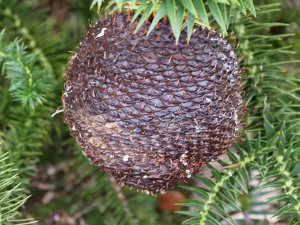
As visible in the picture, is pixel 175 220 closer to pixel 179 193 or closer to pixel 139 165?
pixel 179 193

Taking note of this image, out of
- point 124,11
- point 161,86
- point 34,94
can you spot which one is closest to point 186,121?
point 161,86

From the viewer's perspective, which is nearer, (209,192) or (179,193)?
(209,192)

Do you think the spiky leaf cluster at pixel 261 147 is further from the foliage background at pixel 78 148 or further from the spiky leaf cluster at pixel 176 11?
the spiky leaf cluster at pixel 176 11

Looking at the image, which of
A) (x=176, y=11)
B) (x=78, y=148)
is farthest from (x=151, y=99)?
(x=78, y=148)

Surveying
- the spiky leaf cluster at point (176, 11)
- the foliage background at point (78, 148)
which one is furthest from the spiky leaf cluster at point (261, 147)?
the spiky leaf cluster at point (176, 11)

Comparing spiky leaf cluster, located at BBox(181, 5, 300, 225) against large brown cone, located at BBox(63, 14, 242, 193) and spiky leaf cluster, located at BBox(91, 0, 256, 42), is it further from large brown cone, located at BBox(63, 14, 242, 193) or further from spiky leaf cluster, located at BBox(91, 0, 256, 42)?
spiky leaf cluster, located at BBox(91, 0, 256, 42)

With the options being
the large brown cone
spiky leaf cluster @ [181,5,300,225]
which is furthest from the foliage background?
the large brown cone
